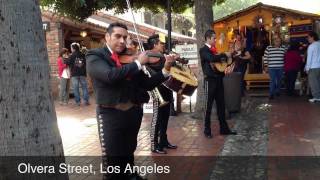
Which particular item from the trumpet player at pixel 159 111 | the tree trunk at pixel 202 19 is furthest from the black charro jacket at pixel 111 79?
the tree trunk at pixel 202 19

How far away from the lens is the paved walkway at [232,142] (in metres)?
6.25

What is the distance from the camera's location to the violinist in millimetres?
4359

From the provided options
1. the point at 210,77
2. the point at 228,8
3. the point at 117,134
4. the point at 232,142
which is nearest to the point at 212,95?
the point at 210,77

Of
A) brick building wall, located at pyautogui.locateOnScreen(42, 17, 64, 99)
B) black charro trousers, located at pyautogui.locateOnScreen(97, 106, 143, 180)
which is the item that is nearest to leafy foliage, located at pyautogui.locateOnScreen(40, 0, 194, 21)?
brick building wall, located at pyautogui.locateOnScreen(42, 17, 64, 99)

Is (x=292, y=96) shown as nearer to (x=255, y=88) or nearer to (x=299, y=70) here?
(x=299, y=70)

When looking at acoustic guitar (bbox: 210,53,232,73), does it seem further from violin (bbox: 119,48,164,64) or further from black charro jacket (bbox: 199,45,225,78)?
violin (bbox: 119,48,164,64)

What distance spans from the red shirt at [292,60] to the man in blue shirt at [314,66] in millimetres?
1256

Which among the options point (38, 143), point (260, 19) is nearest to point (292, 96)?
point (260, 19)

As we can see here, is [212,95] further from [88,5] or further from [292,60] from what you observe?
[292,60]

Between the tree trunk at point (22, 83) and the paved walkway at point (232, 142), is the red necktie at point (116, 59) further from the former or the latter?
the paved walkway at point (232, 142)

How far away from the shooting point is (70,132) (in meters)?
9.62

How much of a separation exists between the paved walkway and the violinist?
1.39 metres

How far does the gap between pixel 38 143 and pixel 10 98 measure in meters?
0.40

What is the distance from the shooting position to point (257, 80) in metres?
15.6
